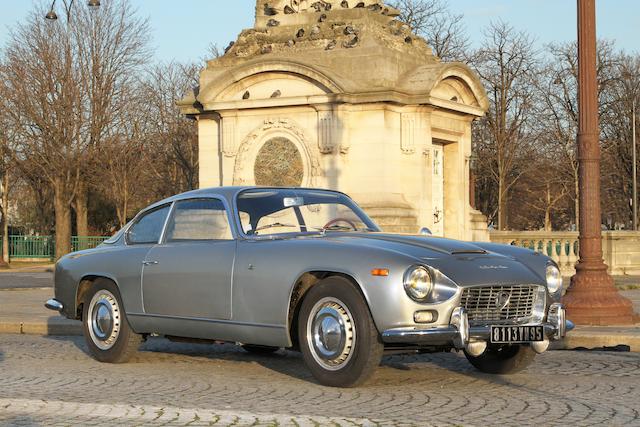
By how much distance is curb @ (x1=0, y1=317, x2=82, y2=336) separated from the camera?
15156mm

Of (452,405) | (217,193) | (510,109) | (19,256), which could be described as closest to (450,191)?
(217,193)

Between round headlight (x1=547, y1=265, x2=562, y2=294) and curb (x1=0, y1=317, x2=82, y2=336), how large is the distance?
724 cm

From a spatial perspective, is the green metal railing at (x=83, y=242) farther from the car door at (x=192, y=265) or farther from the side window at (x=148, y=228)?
the car door at (x=192, y=265)

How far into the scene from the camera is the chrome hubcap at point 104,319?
11.1 meters

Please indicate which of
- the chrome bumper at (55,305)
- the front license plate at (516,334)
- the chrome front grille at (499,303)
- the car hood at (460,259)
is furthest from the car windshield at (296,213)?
the chrome bumper at (55,305)

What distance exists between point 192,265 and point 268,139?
1310 cm

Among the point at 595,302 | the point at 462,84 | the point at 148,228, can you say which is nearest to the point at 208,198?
the point at 148,228

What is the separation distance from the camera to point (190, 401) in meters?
8.47

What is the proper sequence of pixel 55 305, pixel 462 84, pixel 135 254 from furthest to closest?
pixel 462 84 → pixel 55 305 → pixel 135 254

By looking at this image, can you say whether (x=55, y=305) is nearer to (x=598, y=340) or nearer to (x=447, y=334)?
(x=447, y=334)

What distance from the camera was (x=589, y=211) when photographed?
1523cm

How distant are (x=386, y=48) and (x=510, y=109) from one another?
34123 millimetres

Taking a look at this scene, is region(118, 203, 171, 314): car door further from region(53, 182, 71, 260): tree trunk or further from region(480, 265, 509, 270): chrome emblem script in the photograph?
region(53, 182, 71, 260): tree trunk

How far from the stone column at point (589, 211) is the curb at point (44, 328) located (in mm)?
6069
